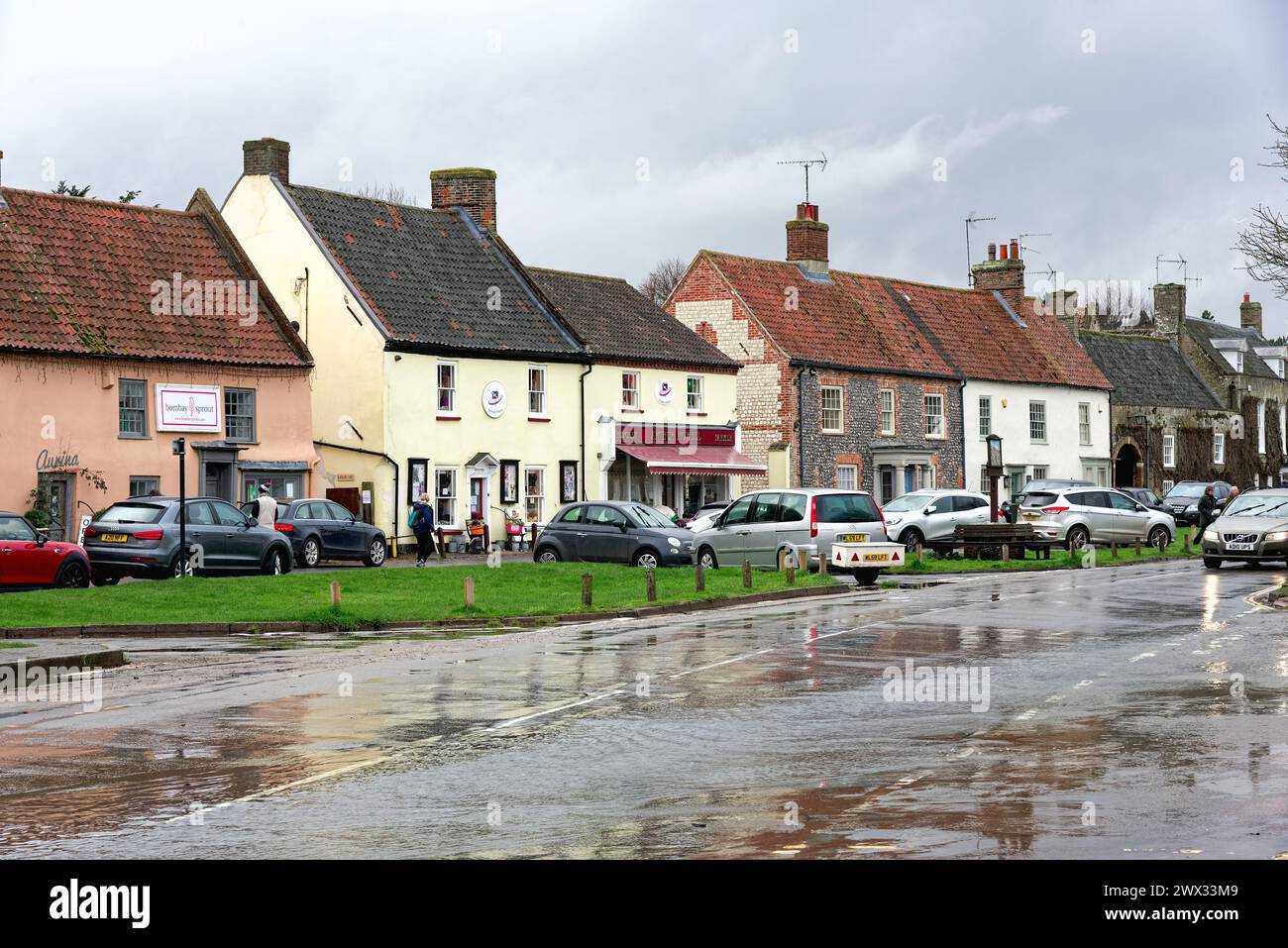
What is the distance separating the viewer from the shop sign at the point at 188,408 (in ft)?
140

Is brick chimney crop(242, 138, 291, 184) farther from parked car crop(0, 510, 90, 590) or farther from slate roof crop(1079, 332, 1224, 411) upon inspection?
slate roof crop(1079, 332, 1224, 411)

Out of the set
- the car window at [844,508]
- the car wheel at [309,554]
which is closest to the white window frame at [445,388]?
the car wheel at [309,554]

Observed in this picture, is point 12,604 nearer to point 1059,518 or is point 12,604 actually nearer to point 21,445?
point 21,445

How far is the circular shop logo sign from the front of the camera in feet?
164

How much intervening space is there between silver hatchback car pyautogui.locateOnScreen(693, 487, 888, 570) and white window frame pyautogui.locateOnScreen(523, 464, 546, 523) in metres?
15.2

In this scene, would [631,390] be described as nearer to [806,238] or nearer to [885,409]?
[885,409]

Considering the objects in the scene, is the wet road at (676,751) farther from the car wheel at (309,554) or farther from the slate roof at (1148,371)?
the slate roof at (1148,371)

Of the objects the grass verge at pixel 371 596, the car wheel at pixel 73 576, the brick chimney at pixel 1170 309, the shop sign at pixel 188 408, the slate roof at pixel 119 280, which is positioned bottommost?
the grass verge at pixel 371 596

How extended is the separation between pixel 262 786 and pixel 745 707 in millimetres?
5034

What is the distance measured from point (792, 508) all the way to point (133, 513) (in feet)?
41.8

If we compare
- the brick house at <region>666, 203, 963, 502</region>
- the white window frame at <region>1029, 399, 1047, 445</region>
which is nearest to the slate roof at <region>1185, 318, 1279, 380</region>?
the white window frame at <region>1029, 399, 1047, 445</region>

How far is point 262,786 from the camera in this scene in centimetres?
1119

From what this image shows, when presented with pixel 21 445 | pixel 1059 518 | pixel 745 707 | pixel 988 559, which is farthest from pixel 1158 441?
pixel 745 707

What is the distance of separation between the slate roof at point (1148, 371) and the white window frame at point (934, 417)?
14648mm
